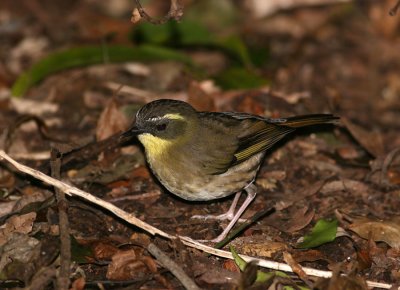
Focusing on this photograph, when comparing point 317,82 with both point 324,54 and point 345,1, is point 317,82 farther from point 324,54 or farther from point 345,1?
point 345,1

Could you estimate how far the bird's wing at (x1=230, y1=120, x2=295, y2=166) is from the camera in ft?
22.8

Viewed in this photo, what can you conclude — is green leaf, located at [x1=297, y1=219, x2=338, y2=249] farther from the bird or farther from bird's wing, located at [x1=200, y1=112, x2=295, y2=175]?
bird's wing, located at [x1=200, y1=112, x2=295, y2=175]

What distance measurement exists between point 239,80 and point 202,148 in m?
2.91

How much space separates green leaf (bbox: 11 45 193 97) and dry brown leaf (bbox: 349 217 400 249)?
4.15 metres

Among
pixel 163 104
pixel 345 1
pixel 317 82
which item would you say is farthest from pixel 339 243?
pixel 345 1

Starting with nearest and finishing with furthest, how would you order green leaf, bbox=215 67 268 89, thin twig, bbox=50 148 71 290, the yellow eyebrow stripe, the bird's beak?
thin twig, bbox=50 148 71 290 < the bird's beak < the yellow eyebrow stripe < green leaf, bbox=215 67 268 89

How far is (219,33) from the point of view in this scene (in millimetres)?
11914

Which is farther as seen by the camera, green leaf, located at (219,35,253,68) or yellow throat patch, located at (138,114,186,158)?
green leaf, located at (219,35,253,68)

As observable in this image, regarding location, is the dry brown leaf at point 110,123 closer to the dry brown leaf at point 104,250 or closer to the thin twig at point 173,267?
the dry brown leaf at point 104,250

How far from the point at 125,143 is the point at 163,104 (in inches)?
51.1

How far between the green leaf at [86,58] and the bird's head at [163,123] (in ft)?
9.16

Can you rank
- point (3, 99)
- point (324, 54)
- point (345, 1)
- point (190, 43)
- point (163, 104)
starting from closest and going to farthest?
1. point (163, 104)
2. point (3, 99)
3. point (190, 43)
4. point (324, 54)
5. point (345, 1)

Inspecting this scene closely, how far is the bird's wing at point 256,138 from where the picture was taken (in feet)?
22.8

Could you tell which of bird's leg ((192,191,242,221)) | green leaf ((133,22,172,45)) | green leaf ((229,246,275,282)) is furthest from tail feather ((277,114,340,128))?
green leaf ((133,22,172,45))
